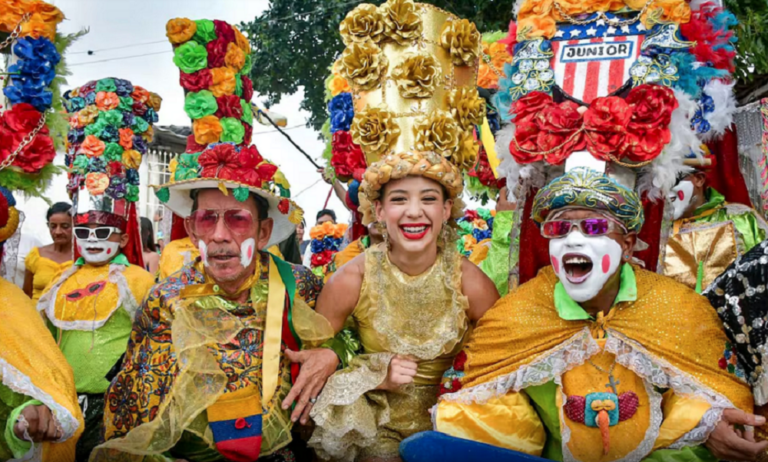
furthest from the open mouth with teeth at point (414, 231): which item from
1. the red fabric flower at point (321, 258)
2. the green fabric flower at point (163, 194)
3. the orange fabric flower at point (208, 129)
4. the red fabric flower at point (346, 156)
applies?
the red fabric flower at point (321, 258)

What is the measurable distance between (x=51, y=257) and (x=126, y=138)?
5.69ft

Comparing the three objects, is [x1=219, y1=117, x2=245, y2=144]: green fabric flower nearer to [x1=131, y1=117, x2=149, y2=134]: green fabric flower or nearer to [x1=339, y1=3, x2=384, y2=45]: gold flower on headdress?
[x1=131, y1=117, x2=149, y2=134]: green fabric flower

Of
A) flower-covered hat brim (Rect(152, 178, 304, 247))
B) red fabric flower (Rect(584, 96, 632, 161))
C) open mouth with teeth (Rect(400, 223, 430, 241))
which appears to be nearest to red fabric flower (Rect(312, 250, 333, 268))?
flower-covered hat brim (Rect(152, 178, 304, 247))

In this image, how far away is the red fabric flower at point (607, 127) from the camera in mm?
3719

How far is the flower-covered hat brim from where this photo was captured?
12.8ft

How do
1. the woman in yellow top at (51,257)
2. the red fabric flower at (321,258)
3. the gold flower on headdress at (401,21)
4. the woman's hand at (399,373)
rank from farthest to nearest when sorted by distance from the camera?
the red fabric flower at (321,258), the woman in yellow top at (51,257), the gold flower on headdress at (401,21), the woman's hand at (399,373)

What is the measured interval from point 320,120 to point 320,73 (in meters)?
1.12

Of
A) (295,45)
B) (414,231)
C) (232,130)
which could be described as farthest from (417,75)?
(295,45)

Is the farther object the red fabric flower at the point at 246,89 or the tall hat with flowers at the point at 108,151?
the red fabric flower at the point at 246,89

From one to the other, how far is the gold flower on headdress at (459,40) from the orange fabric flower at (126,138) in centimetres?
276

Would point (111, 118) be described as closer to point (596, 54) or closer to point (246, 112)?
point (246, 112)

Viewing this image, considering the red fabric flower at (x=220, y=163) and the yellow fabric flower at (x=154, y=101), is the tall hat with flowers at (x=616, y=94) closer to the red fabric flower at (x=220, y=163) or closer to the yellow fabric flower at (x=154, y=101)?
the red fabric flower at (x=220, y=163)

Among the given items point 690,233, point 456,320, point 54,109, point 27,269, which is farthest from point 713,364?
point 27,269

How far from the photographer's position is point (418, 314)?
A: 4.08 metres
